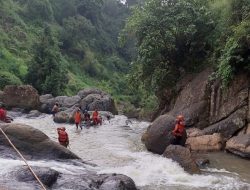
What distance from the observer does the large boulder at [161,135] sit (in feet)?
61.4

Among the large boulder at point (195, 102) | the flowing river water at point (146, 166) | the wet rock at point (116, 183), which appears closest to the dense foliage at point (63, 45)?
the large boulder at point (195, 102)

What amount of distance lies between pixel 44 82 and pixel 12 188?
3275 cm

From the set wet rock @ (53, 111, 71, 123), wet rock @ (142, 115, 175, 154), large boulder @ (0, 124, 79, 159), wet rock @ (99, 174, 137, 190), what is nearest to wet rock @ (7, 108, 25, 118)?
wet rock @ (53, 111, 71, 123)

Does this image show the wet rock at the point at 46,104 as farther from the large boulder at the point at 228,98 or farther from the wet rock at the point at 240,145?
the wet rock at the point at 240,145

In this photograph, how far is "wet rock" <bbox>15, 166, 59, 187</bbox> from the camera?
41.8 ft

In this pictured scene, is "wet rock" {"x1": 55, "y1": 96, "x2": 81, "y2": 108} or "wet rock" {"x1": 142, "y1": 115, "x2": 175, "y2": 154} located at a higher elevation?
"wet rock" {"x1": 55, "y1": 96, "x2": 81, "y2": 108}

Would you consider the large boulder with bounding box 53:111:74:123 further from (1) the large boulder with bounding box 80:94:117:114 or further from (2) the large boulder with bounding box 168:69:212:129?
(2) the large boulder with bounding box 168:69:212:129

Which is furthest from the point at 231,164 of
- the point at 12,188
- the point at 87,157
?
the point at 12,188

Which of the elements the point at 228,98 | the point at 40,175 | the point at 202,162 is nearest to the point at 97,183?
the point at 40,175

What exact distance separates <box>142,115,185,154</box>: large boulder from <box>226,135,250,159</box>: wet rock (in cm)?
251

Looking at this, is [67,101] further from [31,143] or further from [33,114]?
[31,143]

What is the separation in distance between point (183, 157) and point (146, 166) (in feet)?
4.62

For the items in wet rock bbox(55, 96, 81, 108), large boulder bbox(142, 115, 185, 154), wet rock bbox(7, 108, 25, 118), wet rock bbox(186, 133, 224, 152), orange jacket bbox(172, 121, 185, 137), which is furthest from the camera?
wet rock bbox(55, 96, 81, 108)

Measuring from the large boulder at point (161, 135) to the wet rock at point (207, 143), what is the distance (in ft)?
5.27
